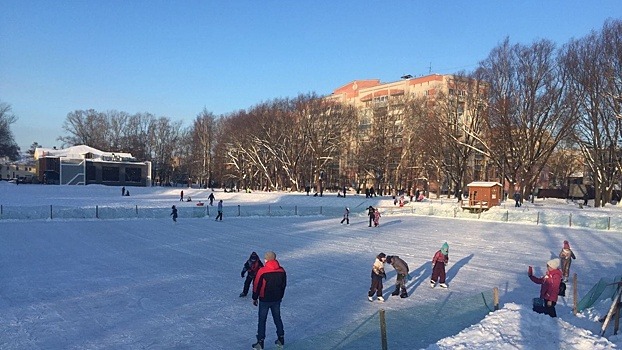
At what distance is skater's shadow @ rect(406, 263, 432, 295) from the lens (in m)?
12.2

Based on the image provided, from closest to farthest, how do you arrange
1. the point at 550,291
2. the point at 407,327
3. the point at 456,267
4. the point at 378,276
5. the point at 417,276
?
1. the point at 407,327
2. the point at 550,291
3. the point at 378,276
4. the point at 417,276
5. the point at 456,267

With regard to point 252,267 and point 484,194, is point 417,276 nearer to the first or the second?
point 252,267

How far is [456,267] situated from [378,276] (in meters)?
5.74

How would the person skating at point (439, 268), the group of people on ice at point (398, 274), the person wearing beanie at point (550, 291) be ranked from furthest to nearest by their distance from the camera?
the person skating at point (439, 268) → the group of people on ice at point (398, 274) → the person wearing beanie at point (550, 291)

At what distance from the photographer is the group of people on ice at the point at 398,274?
10.4 m

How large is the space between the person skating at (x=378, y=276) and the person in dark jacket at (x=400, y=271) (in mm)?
235

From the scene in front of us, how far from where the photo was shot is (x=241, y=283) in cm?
1208

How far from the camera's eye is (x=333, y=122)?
63.7 metres

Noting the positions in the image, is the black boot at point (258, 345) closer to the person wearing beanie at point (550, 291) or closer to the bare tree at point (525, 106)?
the person wearing beanie at point (550, 291)

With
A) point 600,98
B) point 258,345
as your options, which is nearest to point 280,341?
point 258,345

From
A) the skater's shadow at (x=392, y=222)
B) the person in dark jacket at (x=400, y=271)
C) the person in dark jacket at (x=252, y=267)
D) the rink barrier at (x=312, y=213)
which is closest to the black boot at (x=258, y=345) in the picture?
the person in dark jacket at (x=252, y=267)

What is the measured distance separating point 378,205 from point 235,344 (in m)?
34.3

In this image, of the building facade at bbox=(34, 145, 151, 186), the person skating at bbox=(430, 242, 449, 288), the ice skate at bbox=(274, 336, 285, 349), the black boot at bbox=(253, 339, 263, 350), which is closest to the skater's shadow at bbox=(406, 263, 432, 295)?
the person skating at bbox=(430, 242, 449, 288)

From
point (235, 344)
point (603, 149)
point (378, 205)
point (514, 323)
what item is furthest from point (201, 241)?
point (603, 149)
